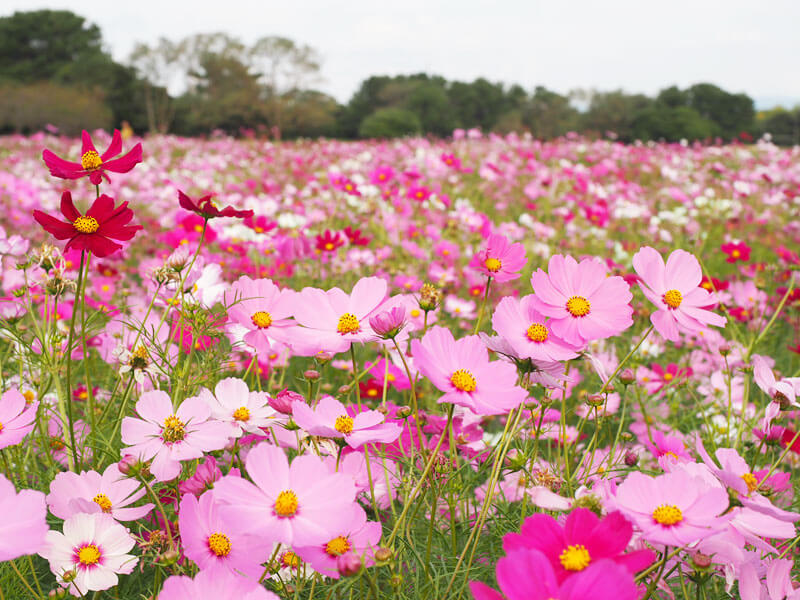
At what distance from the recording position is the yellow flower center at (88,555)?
638 mm

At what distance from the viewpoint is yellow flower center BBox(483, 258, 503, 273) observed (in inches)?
32.3

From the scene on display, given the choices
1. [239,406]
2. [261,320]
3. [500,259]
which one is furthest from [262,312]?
[500,259]

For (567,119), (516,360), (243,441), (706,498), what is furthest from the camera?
(567,119)

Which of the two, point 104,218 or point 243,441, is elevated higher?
point 104,218

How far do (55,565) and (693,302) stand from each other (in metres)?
0.79

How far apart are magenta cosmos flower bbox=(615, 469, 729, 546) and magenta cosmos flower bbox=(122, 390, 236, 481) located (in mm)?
419

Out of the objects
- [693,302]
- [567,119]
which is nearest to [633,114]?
[567,119]

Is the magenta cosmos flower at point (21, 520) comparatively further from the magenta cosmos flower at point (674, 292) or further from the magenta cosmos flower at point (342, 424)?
the magenta cosmos flower at point (674, 292)

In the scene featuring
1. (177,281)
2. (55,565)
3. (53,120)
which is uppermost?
(53,120)

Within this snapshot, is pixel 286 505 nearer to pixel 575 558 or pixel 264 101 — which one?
pixel 575 558

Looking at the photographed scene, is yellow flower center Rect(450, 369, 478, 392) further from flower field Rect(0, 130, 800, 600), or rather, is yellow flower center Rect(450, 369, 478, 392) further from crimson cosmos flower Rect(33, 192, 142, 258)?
crimson cosmos flower Rect(33, 192, 142, 258)

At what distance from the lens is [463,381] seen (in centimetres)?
65

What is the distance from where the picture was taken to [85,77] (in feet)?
Answer: 77.7

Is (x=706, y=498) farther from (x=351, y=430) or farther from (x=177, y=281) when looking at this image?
(x=177, y=281)
